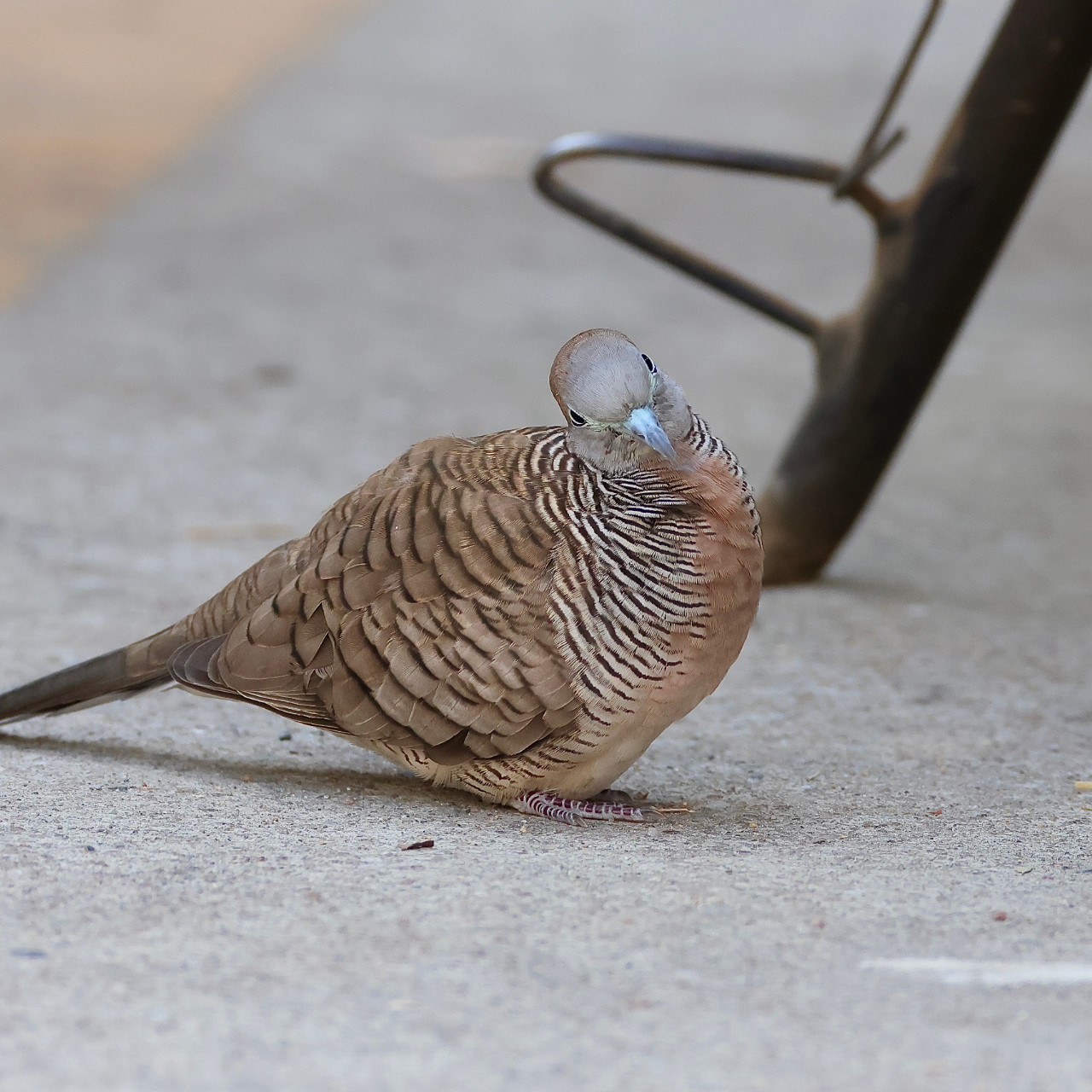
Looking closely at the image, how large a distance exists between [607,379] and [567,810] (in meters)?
0.91

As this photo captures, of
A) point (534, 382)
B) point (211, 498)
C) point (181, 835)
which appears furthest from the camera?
point (534, 382)

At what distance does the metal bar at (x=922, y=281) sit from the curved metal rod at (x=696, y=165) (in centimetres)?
16

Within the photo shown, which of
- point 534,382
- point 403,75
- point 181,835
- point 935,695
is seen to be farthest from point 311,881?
point 403,75

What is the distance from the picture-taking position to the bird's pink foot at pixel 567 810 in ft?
10.2

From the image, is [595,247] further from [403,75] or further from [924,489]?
[403,75]

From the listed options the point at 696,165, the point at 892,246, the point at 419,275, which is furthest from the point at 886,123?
the point at 419,275

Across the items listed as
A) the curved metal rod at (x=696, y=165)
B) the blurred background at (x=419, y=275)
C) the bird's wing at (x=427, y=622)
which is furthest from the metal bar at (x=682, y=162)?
the bird's wing at (x=427, y=622)

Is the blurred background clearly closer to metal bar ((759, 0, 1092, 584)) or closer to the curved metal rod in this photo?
metal bar ((759, 0, 1092, 584))

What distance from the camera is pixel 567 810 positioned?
313 centimetres

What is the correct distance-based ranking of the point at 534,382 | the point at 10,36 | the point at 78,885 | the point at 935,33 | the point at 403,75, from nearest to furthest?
1. the point at 78,885
2. the point at 534,382
3. the point at 403,75
4. the point at 10,36
5. the point at 935,33

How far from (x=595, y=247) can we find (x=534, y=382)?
315 centimetres

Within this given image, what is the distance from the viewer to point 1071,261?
9.86 metres

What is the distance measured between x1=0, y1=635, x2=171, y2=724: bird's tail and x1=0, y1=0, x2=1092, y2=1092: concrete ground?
135 mm

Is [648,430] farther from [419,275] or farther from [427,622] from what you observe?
[419,275]
